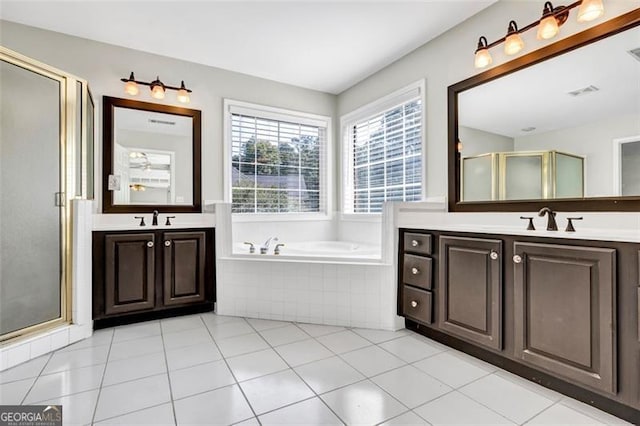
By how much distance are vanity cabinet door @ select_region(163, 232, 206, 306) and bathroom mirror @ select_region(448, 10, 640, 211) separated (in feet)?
7.55

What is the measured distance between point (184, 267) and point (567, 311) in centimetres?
278

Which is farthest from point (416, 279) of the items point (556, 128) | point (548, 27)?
point (548, 27)

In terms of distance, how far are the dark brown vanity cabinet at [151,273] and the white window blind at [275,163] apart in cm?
75

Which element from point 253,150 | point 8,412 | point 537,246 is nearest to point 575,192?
point 537,246

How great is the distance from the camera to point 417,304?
2.32 m

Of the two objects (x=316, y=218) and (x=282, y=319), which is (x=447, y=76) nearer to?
(x=316, y=218)

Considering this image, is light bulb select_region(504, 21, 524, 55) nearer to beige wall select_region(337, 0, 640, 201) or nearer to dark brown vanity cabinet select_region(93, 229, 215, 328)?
beige wall select_region(337, 0, 640, 201)

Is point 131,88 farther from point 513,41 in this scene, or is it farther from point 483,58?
point 513,41

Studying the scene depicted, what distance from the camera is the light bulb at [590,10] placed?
1591mm

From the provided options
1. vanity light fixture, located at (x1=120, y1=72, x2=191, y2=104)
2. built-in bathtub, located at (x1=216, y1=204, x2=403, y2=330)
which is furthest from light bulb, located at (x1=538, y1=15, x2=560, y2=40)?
vanity light fixture, located at (x1=120, y1=72, x2=191, y2=104)

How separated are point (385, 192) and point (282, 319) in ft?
5.60

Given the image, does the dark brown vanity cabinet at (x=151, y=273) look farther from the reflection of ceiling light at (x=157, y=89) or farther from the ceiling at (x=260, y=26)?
the ceiling at (x=260, y=26)

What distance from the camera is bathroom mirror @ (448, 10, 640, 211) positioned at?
1635 millimetres

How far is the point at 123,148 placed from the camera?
285 centimetres
